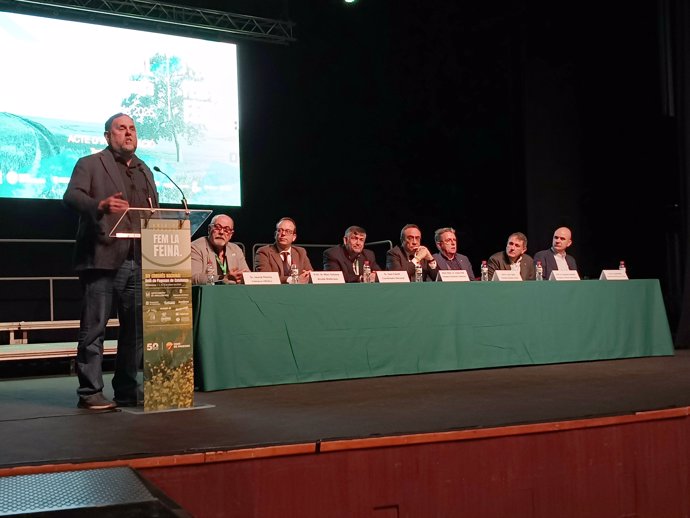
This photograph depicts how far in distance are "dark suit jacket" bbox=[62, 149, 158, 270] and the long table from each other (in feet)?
2.34

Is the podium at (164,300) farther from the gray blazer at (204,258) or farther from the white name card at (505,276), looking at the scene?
the white name card at (505,276)

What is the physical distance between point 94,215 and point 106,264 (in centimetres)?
19

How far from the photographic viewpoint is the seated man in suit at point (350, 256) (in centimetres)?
480

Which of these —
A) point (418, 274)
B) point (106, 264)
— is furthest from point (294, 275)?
point (106, 264)

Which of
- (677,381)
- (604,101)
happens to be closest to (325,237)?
(604,101)

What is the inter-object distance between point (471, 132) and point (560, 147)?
867 millimetres

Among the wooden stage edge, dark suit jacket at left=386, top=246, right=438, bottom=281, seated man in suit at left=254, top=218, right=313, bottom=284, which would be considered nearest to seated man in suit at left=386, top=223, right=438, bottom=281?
dark suit jacket at left=386, top=246, right=438, bottom=281

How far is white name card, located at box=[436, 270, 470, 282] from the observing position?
176 inches

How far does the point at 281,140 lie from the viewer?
291 inches

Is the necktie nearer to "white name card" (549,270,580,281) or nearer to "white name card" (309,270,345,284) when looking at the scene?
"white name card" (309,270,345,284)

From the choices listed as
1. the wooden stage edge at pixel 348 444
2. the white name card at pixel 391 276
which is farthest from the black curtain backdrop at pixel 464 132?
the wooden stage edge at pixel 348 444

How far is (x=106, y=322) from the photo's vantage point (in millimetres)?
3111

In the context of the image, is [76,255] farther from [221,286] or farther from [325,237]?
[325,237]

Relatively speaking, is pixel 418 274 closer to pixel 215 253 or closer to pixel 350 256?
pixel 350 256
